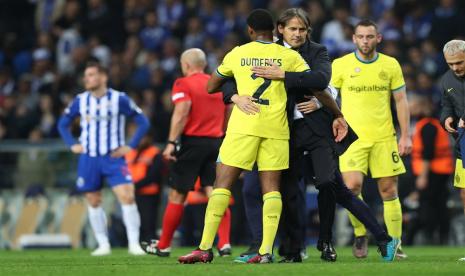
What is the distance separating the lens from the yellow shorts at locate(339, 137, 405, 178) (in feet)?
42.0

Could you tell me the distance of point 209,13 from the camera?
79.6ft

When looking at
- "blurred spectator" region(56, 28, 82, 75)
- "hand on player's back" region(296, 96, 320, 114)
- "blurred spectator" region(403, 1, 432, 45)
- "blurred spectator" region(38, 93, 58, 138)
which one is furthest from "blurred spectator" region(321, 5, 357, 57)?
"hand on player's back" region(296, 96, 320, 114)

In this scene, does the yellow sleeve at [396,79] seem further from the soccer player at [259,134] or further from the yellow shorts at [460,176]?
the soccer player at [259,134]

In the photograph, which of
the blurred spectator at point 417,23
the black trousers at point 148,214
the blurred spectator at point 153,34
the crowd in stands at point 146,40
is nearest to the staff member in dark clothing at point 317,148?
the black trousers at point 148,214

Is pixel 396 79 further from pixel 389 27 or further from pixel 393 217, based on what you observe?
pixel 389 27

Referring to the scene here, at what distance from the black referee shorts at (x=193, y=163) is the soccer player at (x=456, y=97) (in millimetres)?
2832

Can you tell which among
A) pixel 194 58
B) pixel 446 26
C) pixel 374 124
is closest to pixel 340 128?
pixel 374 124

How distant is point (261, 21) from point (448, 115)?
2.24 meters

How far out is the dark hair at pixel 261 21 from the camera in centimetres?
1077

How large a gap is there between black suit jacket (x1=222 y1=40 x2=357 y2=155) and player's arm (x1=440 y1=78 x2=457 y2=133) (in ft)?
3.23

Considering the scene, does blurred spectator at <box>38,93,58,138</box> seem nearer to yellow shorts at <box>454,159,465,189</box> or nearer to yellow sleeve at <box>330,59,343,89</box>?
yellow sleeve at <box>330,59,343,89</box>

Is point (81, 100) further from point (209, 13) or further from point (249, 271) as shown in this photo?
point (209, 13)

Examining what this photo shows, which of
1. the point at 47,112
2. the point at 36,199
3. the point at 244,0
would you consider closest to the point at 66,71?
the point at 47,112

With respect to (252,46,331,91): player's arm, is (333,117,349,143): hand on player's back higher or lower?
lower
